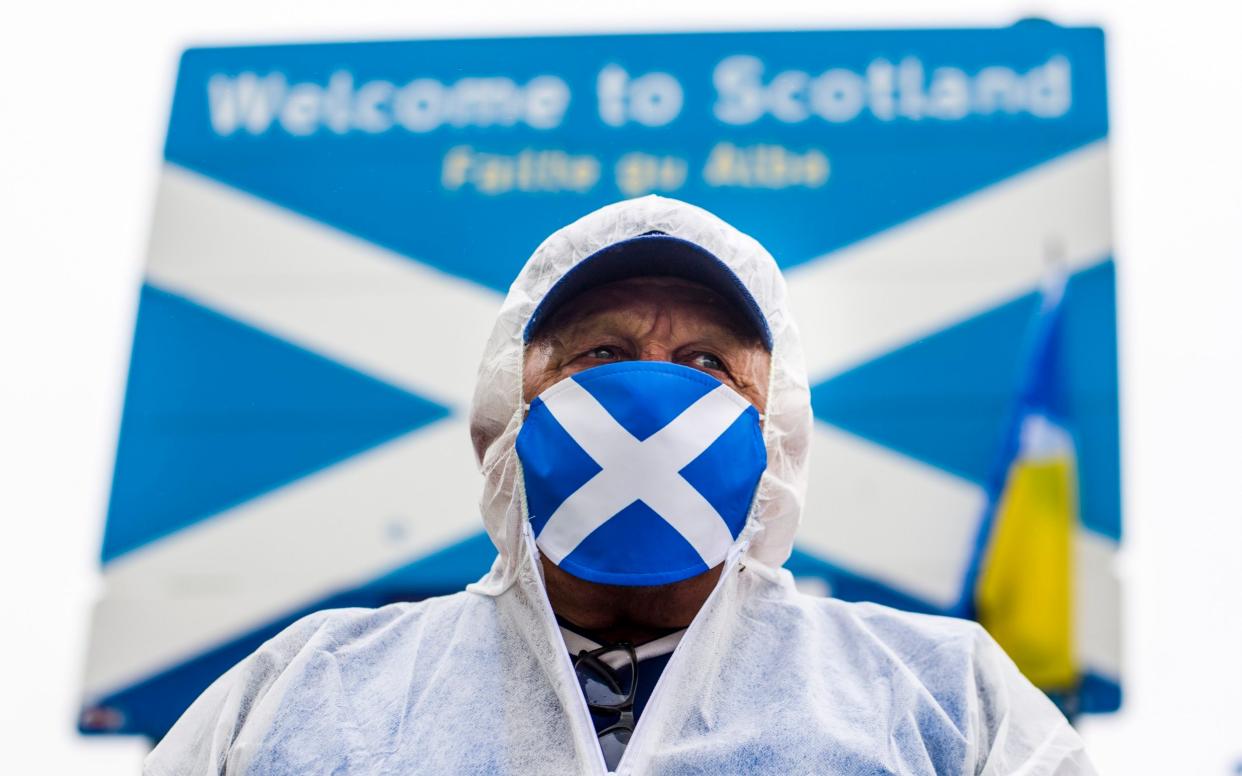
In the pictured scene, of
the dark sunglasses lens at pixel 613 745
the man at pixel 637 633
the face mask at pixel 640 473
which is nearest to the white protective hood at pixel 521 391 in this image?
the man at pixel 637 633

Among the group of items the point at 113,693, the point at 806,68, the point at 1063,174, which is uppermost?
the point at 806,68

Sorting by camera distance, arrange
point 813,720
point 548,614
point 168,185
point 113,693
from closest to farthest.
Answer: point 813,720
point 548,614
point 113,693
point 168,185

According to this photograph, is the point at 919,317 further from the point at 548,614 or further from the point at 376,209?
the point at 548,614

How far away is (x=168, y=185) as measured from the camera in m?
5.09

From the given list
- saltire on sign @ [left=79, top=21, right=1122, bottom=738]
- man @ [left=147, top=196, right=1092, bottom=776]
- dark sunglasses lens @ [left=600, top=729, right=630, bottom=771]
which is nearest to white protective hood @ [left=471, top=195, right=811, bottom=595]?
man @ [left=147, top=196, right=1092, bottom=776]

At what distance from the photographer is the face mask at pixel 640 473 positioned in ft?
5.44

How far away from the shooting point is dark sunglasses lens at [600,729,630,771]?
1603 millimetres

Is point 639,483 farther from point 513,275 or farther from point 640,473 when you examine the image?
point 513,275

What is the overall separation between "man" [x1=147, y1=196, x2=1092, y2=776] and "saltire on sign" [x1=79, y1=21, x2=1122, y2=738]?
2500 mm

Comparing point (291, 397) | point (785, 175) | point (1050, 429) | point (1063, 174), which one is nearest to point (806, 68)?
point (785, 175)

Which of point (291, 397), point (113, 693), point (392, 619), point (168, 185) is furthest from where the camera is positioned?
point (168, 185)

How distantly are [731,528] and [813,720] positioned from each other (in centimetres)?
30

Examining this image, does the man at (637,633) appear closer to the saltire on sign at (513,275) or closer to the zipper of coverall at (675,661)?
the zipper of coverall at (675,661)

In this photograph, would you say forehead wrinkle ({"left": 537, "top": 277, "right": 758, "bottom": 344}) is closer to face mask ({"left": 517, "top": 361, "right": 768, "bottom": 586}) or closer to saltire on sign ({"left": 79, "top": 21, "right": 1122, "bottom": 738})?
face mask ({"left": 517, "top": 361, "right": 768, "bottom": 586})
